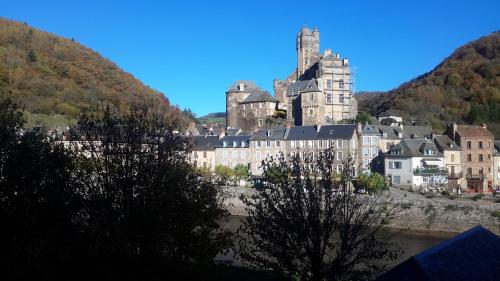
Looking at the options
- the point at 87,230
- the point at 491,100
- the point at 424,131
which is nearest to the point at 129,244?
the point at 87,230

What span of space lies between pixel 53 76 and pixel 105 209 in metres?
83.9

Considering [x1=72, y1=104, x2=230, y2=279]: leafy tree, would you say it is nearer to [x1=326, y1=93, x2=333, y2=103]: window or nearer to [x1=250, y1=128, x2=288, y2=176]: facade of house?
[x1=250, y1=128, x2=288, y2=176]: facade of house

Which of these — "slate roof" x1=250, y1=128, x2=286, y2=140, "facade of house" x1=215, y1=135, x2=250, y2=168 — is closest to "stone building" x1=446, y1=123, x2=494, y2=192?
"slate roof" x1=250, y1=128, x2=286, y2=140

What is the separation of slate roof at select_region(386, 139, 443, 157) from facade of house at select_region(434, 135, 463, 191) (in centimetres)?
129

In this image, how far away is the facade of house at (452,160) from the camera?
4903 centimetres

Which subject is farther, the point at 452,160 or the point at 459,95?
the point at 459,95

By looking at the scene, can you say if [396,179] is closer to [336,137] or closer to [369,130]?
[369,130]

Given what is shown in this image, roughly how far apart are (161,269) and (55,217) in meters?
3.10

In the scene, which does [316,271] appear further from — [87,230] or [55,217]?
[55,217]

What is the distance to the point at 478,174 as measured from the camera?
4969 centimetres

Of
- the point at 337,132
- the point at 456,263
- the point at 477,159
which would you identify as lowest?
the point at 456,263

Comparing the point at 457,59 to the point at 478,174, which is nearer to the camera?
the point at 478,174

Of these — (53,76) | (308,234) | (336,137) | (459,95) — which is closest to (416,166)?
(336,137)

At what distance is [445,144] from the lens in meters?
50.2
